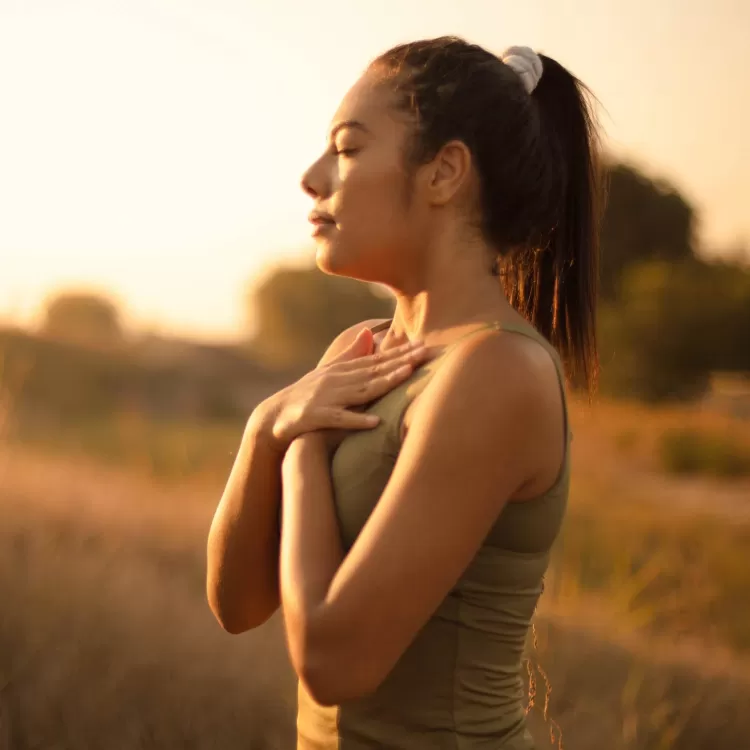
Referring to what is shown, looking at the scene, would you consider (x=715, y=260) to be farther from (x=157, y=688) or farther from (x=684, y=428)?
(x=157, y=688)

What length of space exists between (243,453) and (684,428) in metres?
6.72

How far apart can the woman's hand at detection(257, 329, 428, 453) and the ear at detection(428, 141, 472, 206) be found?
242 millimetres

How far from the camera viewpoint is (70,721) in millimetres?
2590

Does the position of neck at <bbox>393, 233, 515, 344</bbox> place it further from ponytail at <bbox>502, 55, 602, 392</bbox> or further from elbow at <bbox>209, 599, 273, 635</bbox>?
elbow at <bbox>209, 599, 273, 635</bbox>

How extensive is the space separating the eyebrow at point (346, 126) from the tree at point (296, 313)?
54.3ft

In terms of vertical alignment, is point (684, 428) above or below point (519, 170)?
below

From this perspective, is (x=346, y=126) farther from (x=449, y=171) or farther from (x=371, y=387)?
(x=371, y=387)

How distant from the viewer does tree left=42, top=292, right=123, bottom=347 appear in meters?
17.0

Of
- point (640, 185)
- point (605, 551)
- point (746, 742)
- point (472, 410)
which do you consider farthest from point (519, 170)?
point (640, 185)

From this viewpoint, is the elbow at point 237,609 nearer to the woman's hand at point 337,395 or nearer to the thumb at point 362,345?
the woman's hand at point 337,395

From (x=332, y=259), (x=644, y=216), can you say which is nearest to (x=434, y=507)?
(x=332, y=259)

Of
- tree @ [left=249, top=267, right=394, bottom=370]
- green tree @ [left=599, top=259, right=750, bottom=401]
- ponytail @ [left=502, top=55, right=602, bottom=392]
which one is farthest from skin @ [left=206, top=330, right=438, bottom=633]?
tree @ [left=249, top=267, right=394, bottom=370]

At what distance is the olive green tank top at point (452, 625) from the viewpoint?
1.35 metres

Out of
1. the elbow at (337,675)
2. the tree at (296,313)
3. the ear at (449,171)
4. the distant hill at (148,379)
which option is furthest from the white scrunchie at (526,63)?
the tree at (296,313)
